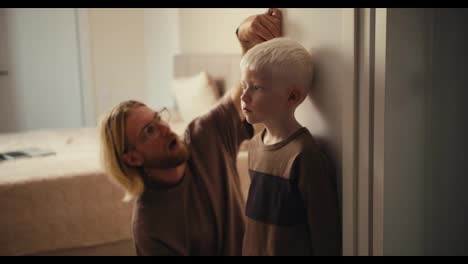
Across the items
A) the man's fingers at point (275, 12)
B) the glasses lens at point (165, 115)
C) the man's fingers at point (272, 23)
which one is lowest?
the glasses lens at point (165, 115)

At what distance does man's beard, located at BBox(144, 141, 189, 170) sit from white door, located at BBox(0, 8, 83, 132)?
2.92 metres

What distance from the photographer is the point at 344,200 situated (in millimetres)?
709

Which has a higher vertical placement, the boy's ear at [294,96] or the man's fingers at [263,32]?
the man's fingers at [263,32]

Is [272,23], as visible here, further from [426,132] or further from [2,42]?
[2,42]

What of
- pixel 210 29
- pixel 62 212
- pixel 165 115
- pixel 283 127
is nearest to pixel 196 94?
pixel 210 29

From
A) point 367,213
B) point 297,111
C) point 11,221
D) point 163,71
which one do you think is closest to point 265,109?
point 297,111

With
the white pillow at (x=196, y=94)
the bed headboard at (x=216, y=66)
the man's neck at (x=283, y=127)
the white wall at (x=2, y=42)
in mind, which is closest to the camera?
the man's neck at (x=283, y=127)

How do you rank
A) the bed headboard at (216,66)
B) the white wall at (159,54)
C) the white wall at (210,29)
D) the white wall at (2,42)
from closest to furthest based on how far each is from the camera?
the white wall at (210,29) < the bed headboard at (216,66) < the white wall at (159,54) < the white wall at (2,42)

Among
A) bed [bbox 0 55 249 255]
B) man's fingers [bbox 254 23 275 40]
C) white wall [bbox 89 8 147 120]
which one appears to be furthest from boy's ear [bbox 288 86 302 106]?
white wall [bbox 89 8 147 120]

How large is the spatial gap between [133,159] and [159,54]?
258 cm

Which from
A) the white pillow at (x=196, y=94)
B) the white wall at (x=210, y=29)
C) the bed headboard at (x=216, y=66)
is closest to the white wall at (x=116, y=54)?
the white wall at (x=210, y=29)

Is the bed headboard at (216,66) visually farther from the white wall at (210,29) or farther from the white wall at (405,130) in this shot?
the white wall at (405,130)

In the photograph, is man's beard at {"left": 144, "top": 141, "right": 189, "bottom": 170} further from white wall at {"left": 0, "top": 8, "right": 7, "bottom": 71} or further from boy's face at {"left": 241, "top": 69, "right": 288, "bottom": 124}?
white wall at {"left": 0, "top": 8, "right": 7, "bottom": 71}

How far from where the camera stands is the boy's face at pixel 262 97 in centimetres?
71
